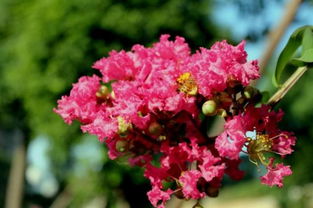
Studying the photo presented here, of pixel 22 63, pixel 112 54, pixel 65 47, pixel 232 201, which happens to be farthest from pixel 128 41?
pixel 232 201

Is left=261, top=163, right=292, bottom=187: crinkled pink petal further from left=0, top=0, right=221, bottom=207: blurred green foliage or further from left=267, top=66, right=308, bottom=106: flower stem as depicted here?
left=0, top=0, right=221, bottom=207: blurred green foliage

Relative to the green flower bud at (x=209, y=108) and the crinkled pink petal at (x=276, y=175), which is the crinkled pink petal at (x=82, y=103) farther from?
the crinkled pink petal at (x=276, y=175)

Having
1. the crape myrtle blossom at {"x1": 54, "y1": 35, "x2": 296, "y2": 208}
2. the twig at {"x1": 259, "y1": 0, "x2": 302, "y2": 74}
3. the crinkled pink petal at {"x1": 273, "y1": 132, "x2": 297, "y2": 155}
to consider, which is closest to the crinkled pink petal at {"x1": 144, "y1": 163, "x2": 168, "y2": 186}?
the crape myrtle blossom at {"x1": 54, "y1": 35, "x2": 296, "y2": 208}

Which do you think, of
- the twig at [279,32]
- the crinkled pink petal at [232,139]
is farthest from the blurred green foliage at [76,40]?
the crinkled pink petal at [232,139]

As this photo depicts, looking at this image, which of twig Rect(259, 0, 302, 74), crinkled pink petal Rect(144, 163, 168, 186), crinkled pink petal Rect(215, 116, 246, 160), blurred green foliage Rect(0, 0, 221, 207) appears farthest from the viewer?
blurred green foliage Rect(0, 0, 221, 207)

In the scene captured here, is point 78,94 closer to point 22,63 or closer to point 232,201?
point 22,63

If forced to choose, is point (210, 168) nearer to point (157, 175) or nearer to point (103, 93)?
point (157, 175)
